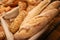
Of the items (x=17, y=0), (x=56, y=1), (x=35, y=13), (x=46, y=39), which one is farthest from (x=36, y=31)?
(x=17, y=0)

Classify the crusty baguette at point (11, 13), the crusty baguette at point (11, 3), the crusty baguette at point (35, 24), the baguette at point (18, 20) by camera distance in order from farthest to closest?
the crusty baguette at point (11, 3), the crusty baguette at point (11, 13), the baguette at point (18, 20), the crusty baguette at point (35, 24)

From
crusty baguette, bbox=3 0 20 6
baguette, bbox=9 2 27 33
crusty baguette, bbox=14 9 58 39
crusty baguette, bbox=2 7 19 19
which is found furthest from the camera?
crusty baguette, bbox=3 0 20 6

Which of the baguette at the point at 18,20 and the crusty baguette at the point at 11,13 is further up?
the baguette at the point at 18,20

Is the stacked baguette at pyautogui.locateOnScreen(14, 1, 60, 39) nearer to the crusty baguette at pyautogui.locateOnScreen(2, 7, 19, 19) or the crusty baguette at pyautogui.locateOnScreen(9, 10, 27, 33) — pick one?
the crusty baguette at pyautogui.locateOnScreen(9, 10, 27, 33)

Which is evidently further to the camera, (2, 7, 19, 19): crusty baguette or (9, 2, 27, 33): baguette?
(2, 7, 19, 19): crusty baguette

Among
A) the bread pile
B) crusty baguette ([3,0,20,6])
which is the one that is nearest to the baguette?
the bread pile

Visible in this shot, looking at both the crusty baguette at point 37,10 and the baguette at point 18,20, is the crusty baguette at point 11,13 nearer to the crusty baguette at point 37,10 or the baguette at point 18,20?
the baguette at point 18,20

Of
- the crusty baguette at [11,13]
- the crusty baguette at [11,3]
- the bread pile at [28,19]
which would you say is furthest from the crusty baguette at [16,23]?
the crusty baguette at [11,3]

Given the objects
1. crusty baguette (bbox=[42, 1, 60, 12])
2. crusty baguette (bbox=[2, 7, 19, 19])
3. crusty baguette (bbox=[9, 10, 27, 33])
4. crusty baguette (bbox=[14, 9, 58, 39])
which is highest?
crusty baguette (bbox=[42, 1, 60, 12])
